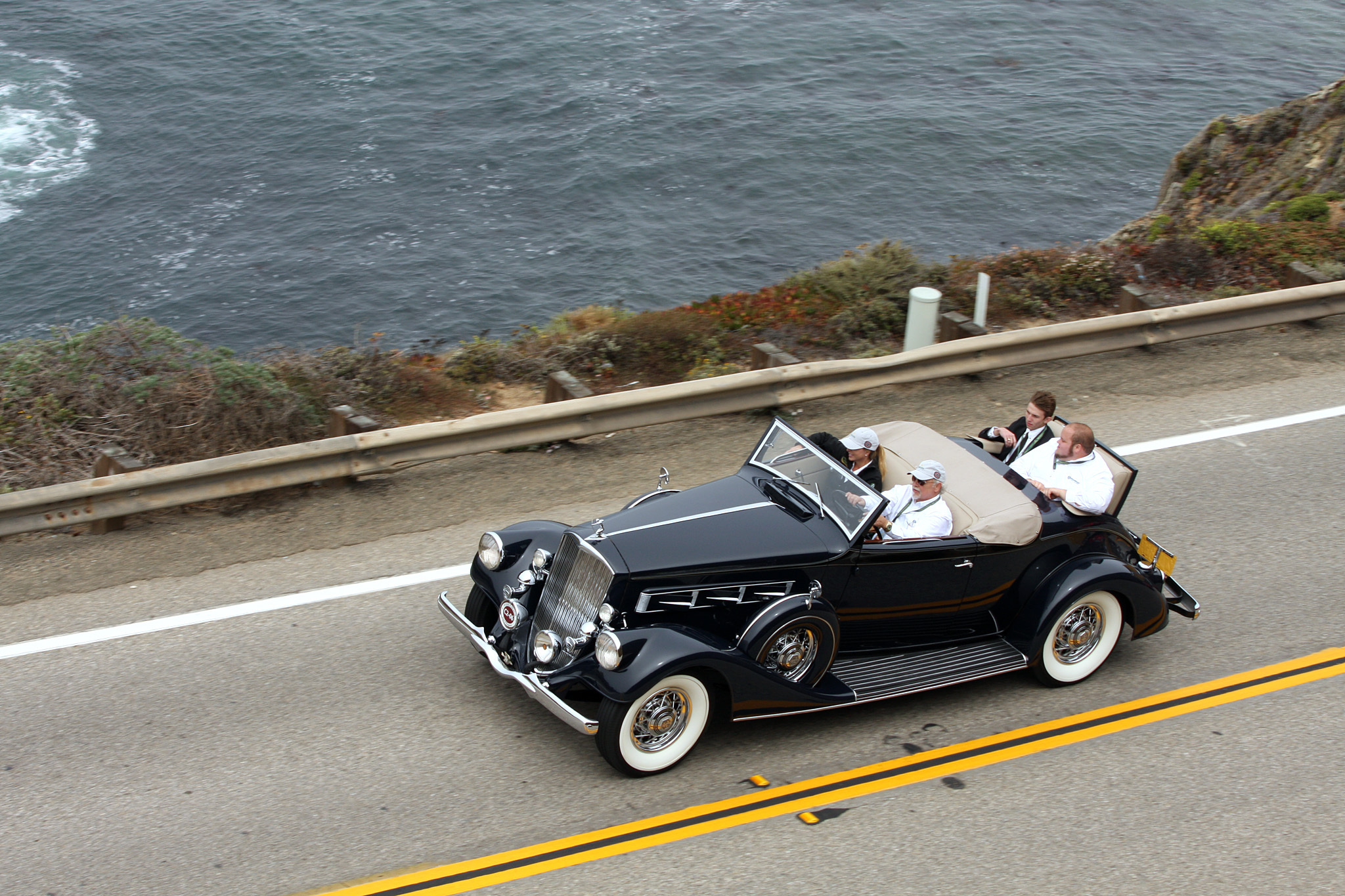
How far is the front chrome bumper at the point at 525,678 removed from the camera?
5883 millimetres

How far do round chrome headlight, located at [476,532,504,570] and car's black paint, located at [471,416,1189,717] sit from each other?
2.2 inches

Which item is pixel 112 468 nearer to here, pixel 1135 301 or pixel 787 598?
pixel 787 598

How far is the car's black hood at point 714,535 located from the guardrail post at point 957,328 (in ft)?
15.2

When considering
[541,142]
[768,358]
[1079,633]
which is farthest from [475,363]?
A: [541,142]

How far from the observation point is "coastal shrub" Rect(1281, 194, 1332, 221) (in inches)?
568

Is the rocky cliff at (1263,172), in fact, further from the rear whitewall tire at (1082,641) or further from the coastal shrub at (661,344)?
the rear whitewall tire at (1082,641)

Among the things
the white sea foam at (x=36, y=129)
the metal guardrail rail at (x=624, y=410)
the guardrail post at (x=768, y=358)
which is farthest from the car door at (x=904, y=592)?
the white sea foam at (x=36, y=129)

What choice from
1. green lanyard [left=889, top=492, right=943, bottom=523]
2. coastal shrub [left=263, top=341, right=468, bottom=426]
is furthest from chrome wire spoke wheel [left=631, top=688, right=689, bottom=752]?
coastal shrub [left=263, top=341, right=468, bottom=426]

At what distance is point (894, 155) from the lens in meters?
32.0

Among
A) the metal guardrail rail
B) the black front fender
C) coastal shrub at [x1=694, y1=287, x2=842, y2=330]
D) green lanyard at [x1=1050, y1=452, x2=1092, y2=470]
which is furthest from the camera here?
coastal shrub at [x1=694, y1=287, x2=842, y2=330]

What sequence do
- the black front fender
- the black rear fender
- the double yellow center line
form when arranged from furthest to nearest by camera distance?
the black front fender < the black rear fender < the double yellow center line

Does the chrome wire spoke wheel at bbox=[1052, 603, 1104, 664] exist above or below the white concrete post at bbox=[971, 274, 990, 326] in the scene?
below

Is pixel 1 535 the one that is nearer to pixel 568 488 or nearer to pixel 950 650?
pixel 568 488

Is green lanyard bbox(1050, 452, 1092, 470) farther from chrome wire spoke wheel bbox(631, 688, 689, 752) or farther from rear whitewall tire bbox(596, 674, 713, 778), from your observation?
chrome wire spoke wheel bbox(631, 688, 689, 752)
